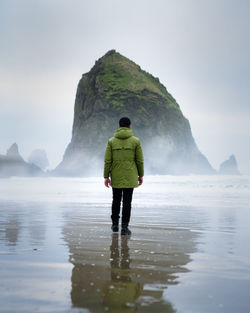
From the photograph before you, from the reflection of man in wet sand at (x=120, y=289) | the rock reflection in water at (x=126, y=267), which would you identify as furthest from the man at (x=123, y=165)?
the reflection of man in wet sand at (x=120, y=289)

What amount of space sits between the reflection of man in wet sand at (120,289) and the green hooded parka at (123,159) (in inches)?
116

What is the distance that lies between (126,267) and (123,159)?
3662 millimetres

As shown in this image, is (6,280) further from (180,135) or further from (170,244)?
(180,135)

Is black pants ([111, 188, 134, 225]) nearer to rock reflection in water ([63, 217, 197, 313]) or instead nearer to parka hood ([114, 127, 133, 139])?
rock reflection in water ([63, 217, 197, 313])

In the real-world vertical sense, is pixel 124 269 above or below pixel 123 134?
below

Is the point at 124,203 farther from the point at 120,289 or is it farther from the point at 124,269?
the point at 120,289

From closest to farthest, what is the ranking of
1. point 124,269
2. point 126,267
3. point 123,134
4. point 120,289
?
point 120,289 < point 124,269 < point 126,267 < point 123,134

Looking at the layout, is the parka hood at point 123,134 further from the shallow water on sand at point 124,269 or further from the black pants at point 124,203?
the shallow water on sand at point 124,269

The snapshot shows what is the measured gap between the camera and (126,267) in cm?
481

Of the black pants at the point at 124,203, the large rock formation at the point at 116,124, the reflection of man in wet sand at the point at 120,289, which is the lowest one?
the reflection of man in wet sand at the point at 120,289

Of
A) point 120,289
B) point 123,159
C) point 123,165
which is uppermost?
point 123,159

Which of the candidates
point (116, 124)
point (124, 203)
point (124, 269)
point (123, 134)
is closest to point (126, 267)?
point (124, 269)

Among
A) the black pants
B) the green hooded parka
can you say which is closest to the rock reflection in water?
the black pants

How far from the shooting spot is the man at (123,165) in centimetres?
820
